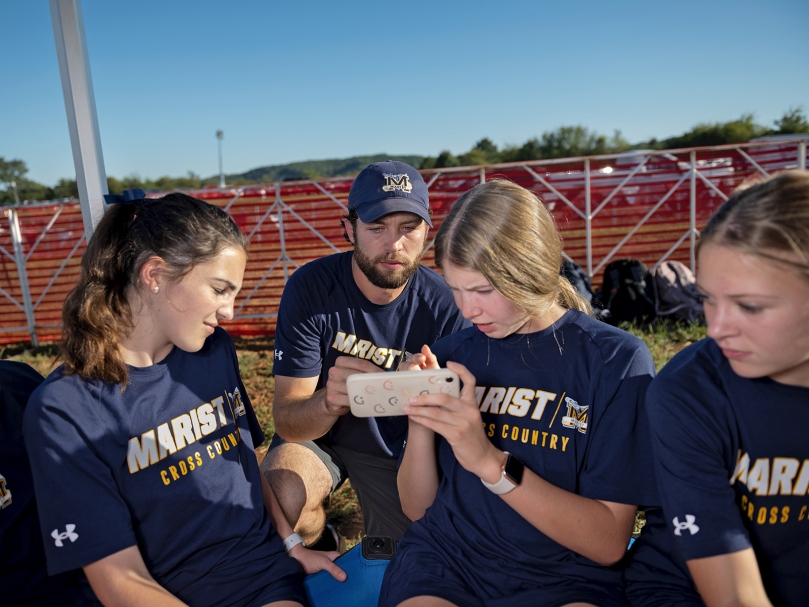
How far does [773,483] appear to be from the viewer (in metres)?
1.51

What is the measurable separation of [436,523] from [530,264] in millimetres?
962

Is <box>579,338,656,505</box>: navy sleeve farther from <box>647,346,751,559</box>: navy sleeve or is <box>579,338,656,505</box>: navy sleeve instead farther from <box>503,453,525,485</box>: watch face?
<box>503,453,525,485</box>: watch face

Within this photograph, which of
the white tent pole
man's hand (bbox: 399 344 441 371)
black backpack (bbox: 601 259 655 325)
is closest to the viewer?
man's hand (bbox: 399 344 441 371)

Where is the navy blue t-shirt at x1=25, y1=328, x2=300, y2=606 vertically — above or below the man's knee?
above

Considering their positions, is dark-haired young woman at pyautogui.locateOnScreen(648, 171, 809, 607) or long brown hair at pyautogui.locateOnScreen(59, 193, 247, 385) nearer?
dark-haired young woman at pyautogui.locateOnScreen(648, 171, 809, 607)

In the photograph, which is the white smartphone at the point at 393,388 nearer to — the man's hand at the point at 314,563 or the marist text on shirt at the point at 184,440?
the marist text on shirt at the point at 184,440

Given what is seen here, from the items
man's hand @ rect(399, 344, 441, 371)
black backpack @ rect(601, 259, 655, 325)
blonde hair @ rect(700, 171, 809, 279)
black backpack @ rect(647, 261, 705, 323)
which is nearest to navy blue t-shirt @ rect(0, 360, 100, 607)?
man's hand @ rect(399, 344, 441, 371)

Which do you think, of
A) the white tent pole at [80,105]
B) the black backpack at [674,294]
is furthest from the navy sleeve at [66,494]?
the black backpack at [674,294]

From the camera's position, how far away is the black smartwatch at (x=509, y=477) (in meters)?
1.66

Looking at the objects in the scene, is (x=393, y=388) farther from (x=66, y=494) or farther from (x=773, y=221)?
(x=773, y=221)

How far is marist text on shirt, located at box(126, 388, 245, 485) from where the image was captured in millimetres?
1794

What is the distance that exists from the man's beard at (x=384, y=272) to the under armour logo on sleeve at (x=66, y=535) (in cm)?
169

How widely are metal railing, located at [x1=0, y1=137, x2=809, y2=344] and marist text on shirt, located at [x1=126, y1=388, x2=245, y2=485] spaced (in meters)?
8.56

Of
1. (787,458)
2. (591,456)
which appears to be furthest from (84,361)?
(787,458)
